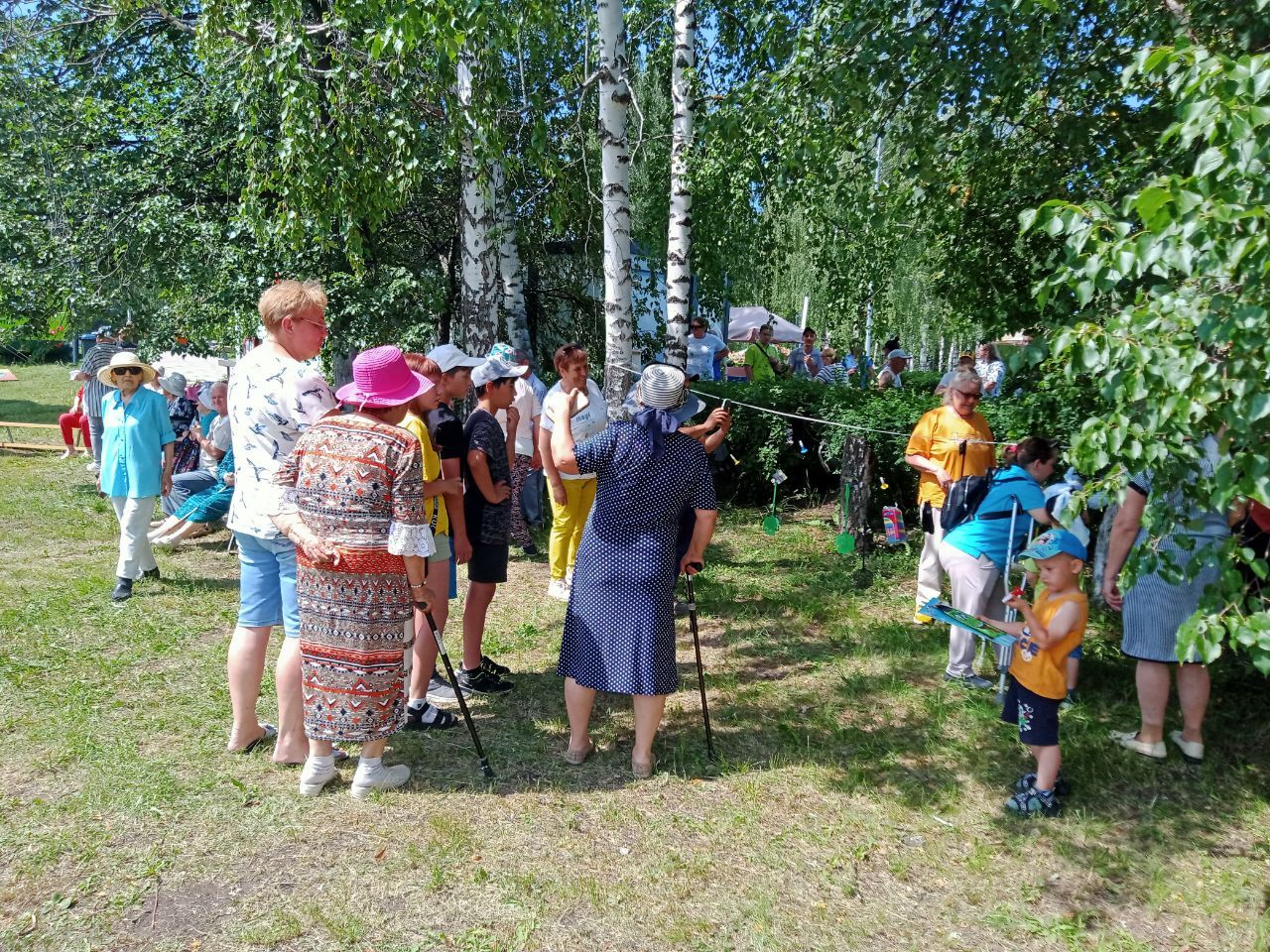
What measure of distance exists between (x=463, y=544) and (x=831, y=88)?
10.5 ft

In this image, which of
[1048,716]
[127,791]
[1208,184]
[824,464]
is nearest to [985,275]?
[824,464]

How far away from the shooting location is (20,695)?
16.4 feet

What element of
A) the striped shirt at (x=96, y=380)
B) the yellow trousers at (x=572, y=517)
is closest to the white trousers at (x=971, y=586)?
the yellow trousers at (x=572, y=517)

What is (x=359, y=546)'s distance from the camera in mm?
3650

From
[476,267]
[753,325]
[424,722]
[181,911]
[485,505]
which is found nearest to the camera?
[181,911]

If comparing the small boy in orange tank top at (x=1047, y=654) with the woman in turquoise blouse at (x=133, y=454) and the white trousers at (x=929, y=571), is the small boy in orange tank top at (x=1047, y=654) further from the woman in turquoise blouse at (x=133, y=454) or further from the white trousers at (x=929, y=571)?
the woman in turquoise blouse at (x=133, y=454)

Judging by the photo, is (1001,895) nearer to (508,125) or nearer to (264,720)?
(264,720)

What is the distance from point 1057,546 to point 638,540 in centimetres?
168

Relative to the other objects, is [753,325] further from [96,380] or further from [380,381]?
[380,381]

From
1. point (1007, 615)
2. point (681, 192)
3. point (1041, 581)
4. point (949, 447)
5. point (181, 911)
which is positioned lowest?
point (181, 911)

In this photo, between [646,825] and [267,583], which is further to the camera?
[267,583]

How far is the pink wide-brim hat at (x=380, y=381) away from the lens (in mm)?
3645

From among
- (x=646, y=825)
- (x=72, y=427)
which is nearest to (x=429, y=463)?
(x=646, y=825)

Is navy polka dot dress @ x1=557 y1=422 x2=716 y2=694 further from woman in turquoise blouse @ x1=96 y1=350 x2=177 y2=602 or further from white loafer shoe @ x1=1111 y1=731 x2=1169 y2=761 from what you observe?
woman in turquoise blouse @ x1=96 y1=350 x2=177 y2=602
